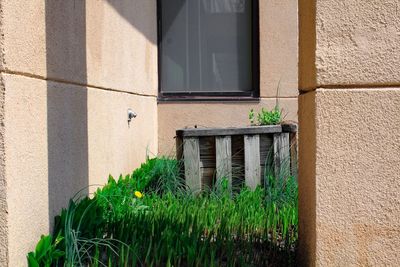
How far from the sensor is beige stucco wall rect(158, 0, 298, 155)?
19.4 ft

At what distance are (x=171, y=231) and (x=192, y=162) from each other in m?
1.68

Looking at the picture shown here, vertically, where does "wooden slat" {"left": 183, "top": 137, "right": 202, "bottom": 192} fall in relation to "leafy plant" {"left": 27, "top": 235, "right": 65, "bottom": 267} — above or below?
above

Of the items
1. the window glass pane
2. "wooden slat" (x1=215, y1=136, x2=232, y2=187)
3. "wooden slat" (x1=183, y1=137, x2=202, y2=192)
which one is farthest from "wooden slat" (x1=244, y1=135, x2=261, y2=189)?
the window glass pane

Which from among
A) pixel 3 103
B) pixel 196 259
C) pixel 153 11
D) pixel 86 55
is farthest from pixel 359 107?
pixel 153 11

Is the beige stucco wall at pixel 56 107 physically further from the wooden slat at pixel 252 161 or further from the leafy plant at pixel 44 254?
the wooden slat at pixel 252 161

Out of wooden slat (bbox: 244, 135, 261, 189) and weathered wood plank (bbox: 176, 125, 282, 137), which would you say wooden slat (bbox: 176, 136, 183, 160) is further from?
wooden slat (bbox: 244, 135, 261, 189)

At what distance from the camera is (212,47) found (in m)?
6.08

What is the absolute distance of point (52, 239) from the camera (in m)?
2.57

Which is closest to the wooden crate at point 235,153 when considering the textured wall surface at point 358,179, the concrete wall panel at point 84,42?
the concrete wall panel at point 84,42

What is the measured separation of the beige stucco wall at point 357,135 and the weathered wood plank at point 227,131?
7.06ft

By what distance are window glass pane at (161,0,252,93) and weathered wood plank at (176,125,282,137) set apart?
65.3 inches

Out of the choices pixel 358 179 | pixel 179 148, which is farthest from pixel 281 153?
pixel 358 179

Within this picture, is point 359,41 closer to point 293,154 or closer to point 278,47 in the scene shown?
point 293,154

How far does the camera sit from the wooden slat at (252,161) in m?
4.43
